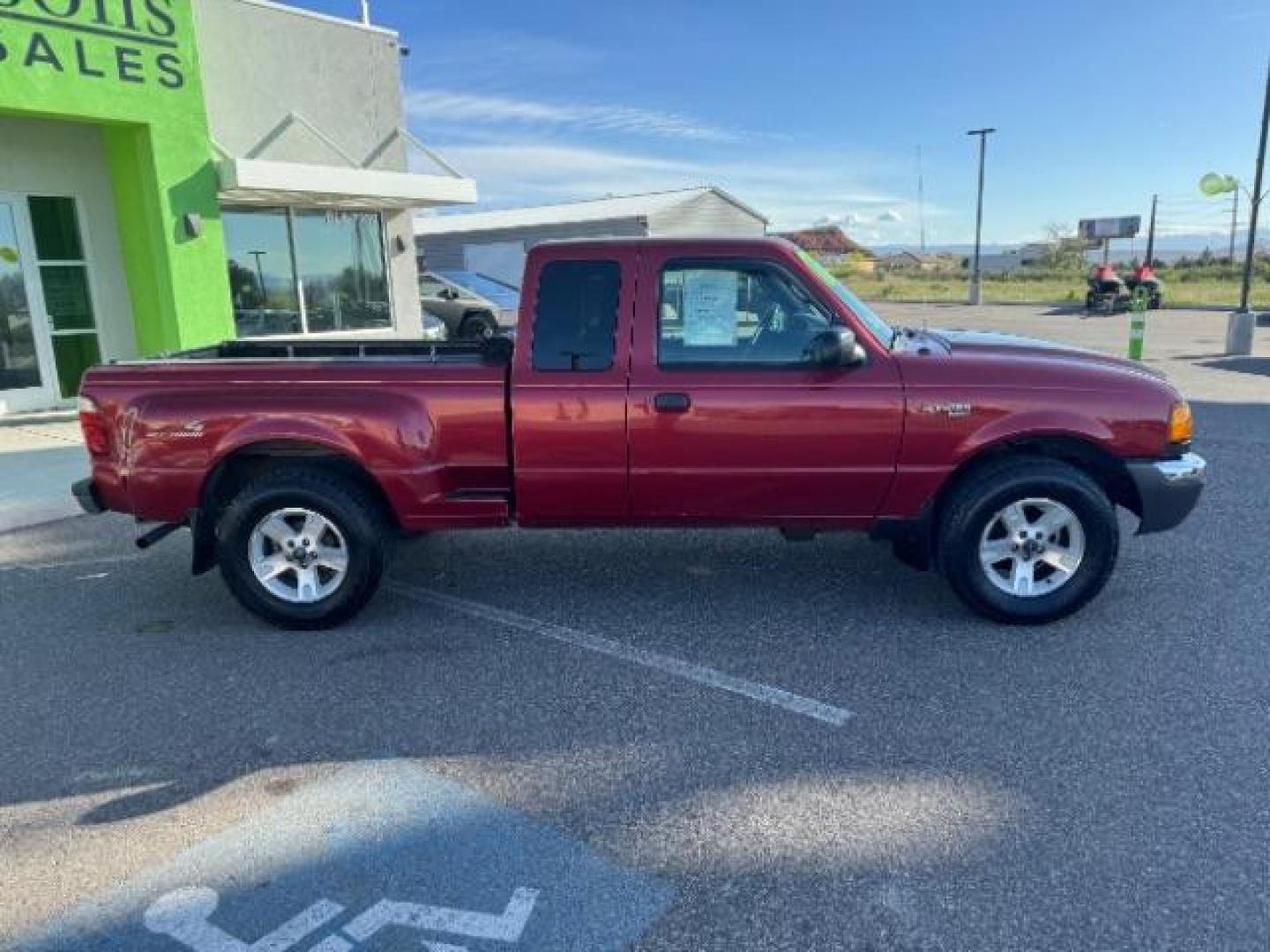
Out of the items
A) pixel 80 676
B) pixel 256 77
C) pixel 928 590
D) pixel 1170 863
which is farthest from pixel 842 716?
pixel 256 77

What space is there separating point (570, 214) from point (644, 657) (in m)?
33.6

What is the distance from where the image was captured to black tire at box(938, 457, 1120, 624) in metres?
4.31

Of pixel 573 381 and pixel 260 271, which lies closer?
pixel 573 381

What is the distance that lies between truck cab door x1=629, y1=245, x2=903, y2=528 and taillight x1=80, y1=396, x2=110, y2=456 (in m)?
2.64

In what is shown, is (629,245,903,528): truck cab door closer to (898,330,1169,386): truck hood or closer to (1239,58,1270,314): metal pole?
(898,330,1169,386): truck hood

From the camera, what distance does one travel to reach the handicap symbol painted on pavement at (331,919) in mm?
2438

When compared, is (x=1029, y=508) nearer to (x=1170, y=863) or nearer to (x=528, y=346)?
(x=1170, y=863)

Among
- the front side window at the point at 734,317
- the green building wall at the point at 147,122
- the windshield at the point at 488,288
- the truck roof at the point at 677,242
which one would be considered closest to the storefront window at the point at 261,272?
the green building wall at the point at 147,122

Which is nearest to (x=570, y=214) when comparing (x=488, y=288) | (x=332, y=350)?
(x=488, y=288)

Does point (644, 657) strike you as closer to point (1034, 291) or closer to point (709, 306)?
point (709, 306)

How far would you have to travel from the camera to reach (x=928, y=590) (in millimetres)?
4934

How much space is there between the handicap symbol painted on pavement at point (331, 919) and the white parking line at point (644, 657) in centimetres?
144

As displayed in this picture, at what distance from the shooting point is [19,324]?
10203 mm

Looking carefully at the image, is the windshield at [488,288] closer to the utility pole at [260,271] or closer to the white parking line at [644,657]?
the utility pole at [260,271]
